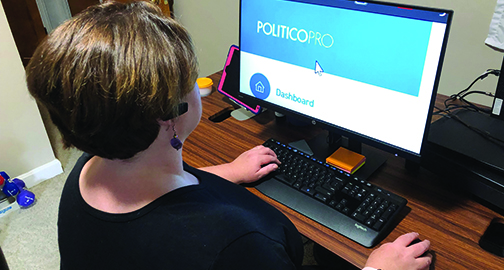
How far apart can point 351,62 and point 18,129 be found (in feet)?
6.55

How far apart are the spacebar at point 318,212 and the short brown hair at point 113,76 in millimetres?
423

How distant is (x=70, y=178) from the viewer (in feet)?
2.49

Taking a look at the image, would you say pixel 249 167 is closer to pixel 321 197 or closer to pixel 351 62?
pixel 321 197

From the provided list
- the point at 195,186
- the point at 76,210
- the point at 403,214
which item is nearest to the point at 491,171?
the point at 403,214

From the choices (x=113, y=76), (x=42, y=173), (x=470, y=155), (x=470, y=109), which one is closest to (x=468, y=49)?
(x=470, y=109)

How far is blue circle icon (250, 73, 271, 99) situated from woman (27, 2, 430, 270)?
0.44 metres

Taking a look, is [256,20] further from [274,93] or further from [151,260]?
[151,260]

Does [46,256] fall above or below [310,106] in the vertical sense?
below

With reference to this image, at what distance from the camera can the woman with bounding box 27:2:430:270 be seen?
0.56 metres

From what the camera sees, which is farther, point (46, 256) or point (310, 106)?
point (46, 256)

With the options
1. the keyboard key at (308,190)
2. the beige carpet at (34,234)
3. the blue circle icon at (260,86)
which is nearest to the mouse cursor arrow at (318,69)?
the blue circle icon at (260,86)

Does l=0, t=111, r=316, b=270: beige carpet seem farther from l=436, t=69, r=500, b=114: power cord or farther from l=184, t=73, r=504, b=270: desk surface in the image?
l=436, t=69, r=500, b=114: power cord

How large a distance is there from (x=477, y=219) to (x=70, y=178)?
0.91m

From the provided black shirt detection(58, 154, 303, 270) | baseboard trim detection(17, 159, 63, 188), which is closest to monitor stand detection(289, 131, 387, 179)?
black shirt detection(58, 154, 303, 270)
